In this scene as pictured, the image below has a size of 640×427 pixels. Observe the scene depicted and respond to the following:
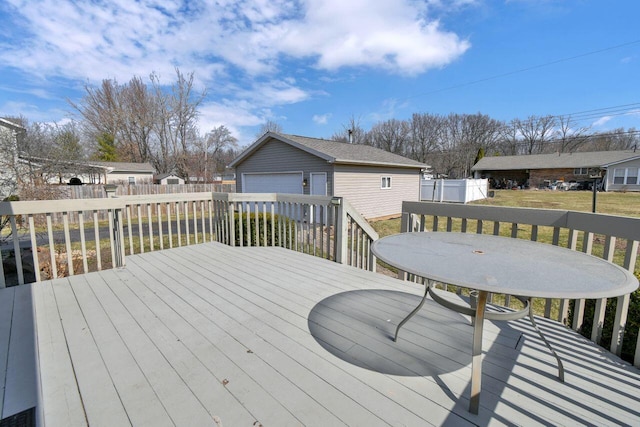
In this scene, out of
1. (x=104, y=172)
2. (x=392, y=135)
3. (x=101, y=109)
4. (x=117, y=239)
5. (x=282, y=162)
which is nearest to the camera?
(x=117, y=239)

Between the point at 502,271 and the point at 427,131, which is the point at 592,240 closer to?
the point at 502,271

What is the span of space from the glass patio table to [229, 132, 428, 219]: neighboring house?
7956 millimetres

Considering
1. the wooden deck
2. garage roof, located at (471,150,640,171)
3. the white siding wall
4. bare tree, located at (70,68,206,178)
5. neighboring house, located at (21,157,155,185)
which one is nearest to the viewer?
the wooden deck

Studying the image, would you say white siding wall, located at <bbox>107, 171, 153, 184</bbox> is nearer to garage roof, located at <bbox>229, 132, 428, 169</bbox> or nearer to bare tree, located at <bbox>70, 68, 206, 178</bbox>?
bare tree, located at <bbox>70, 68, 206, 178</bbox>

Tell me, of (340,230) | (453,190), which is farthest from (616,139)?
(340,230)

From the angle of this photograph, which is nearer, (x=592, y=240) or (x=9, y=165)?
(x=592, y=240)

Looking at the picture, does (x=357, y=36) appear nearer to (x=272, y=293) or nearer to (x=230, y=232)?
(x=230, y=232)

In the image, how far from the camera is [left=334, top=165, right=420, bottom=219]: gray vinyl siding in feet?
34.5

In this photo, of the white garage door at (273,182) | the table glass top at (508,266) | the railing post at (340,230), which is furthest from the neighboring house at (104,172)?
the table glass top at (508,266)

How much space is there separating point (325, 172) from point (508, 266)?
8929 millimetres

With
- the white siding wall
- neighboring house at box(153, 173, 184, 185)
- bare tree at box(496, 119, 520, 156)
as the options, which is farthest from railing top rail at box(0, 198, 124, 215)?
bare tree at box(496, 119, 520, 156)

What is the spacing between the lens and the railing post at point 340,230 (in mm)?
3471

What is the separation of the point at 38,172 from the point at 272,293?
11164 millimetres

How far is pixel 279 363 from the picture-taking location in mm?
1648
